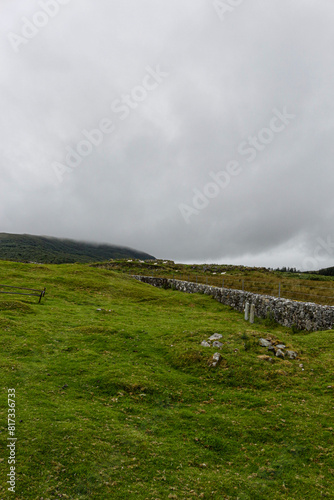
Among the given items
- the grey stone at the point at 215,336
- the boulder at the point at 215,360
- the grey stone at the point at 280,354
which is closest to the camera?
the boulder at the point at 215,360

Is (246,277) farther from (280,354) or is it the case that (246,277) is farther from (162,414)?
(162,414)

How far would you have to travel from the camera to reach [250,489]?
663 cm

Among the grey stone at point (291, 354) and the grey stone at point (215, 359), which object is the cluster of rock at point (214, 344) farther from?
the grey stone at point (291, 354)

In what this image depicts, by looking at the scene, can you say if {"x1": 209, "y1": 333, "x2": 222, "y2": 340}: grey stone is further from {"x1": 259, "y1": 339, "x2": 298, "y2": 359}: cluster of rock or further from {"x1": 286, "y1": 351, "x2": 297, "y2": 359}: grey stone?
{"x1": 286, "y1": 351, "x2": 297, "y2": 359}: grey stone

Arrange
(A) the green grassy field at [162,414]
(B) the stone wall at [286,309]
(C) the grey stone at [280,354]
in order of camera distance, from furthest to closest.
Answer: (B) the stone wall at [286,309]
(C) the grey stone at [280,354]
(A) the green grassy field at [162,414]

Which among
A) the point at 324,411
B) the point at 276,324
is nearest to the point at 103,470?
the point at 324,411

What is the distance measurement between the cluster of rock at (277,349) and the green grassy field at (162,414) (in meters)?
0.44

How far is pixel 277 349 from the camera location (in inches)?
571

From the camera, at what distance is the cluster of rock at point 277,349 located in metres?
14.1

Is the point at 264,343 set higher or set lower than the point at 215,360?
higher

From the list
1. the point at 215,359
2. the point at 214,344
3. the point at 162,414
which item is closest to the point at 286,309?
the point at 214,344

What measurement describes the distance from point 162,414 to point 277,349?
7.74m

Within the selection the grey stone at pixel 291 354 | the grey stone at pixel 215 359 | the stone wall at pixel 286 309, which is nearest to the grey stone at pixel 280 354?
the grey stone at pixel 291 354

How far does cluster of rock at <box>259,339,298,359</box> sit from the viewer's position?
14.1 meters
